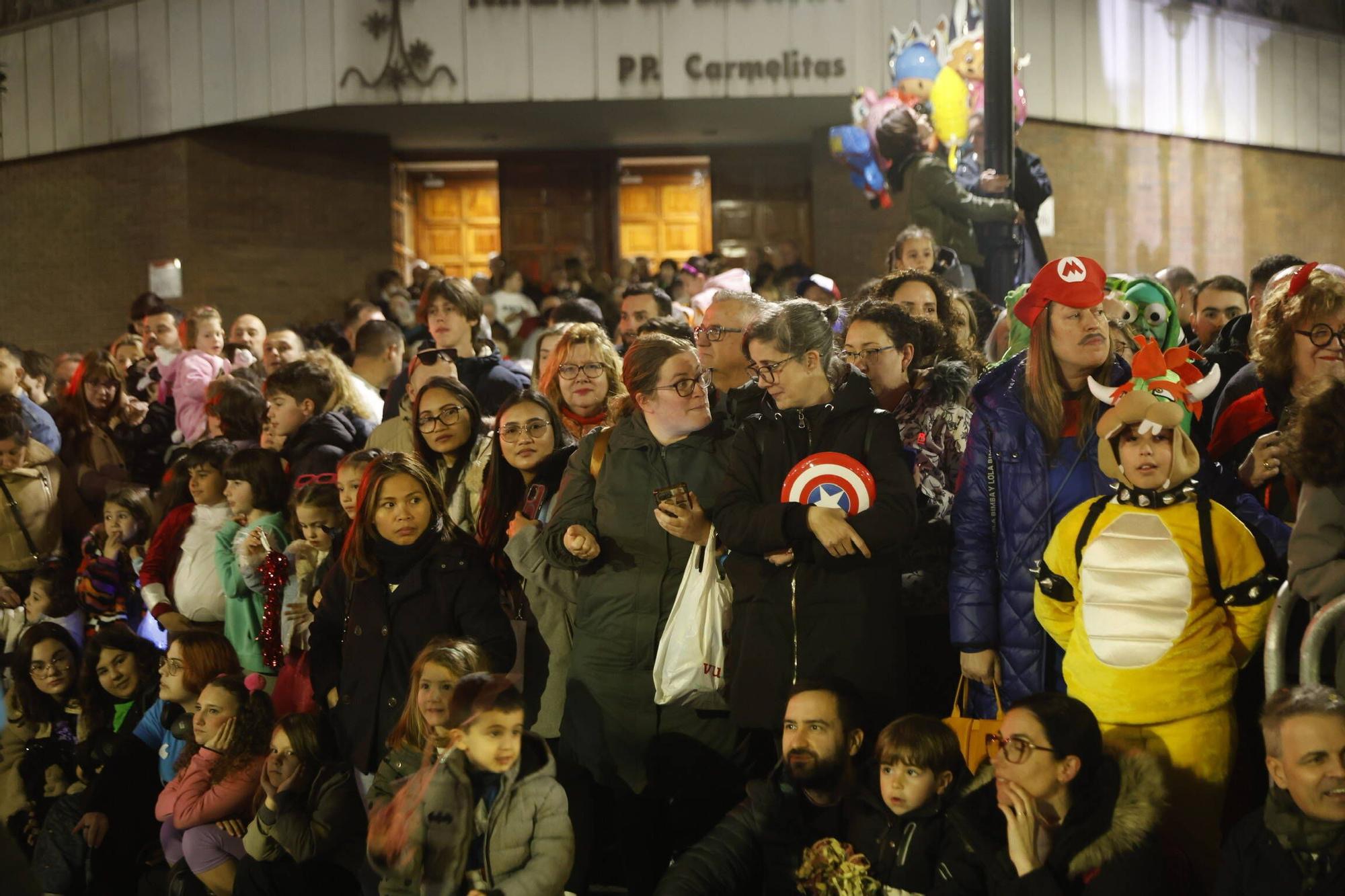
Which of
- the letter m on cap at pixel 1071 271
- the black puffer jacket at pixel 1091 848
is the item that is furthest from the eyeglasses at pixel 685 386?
the black puffer jacket at pixel 1091 848

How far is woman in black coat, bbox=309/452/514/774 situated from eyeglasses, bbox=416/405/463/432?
0.33 metres

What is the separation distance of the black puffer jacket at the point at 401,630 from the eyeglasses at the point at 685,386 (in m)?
1.00

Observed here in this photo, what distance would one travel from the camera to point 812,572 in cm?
427

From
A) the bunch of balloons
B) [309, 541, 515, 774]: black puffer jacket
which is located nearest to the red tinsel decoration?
[309, 541, 515, 774]: black puffer jacket

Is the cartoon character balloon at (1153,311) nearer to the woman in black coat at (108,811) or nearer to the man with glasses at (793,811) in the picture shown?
the man with glasses at (793,811)

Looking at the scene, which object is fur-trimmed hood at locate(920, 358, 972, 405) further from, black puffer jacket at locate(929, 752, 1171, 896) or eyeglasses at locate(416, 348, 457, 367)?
eyeglasses at locate(416, 348, 457, 367)

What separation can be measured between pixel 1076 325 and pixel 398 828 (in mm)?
2431

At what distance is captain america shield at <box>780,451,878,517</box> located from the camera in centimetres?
421

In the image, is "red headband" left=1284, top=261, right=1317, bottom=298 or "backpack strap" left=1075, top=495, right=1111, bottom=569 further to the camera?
"red headband" left=1284, top=261, right=1317, bottom=298

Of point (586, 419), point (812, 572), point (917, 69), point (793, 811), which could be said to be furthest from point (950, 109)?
point (793, 811)

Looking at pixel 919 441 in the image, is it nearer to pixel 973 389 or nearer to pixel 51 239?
pixel 973 389

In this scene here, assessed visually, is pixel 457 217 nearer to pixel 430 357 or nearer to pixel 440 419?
pixel 430 357

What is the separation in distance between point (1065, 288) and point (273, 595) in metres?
3.50

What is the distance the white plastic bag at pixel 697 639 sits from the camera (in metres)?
4.45
